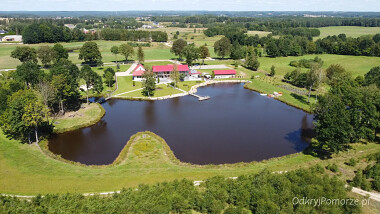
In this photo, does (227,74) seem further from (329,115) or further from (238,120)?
(329,115)

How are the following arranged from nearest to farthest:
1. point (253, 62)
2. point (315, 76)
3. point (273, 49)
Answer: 1. point (315, 76)
2. point (253, 62)
3. point (273, 49)

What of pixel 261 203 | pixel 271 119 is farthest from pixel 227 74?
pixel 261 203

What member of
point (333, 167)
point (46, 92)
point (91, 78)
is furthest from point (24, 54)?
point (333, 167)

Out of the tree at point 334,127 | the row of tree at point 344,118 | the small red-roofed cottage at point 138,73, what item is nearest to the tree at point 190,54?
the small red-roofed cottage at point 138,73

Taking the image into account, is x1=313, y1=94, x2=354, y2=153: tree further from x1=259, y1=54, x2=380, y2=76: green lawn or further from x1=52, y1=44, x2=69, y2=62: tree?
x1=52, y1=44, x2=69, y2=62: tree

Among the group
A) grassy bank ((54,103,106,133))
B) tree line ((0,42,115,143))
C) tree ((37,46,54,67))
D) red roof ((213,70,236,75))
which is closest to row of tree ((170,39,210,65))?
red roof ((213,70,236,75))

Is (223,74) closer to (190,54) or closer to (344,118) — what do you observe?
(190,54)

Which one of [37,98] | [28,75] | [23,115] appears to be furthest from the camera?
[28,75]
